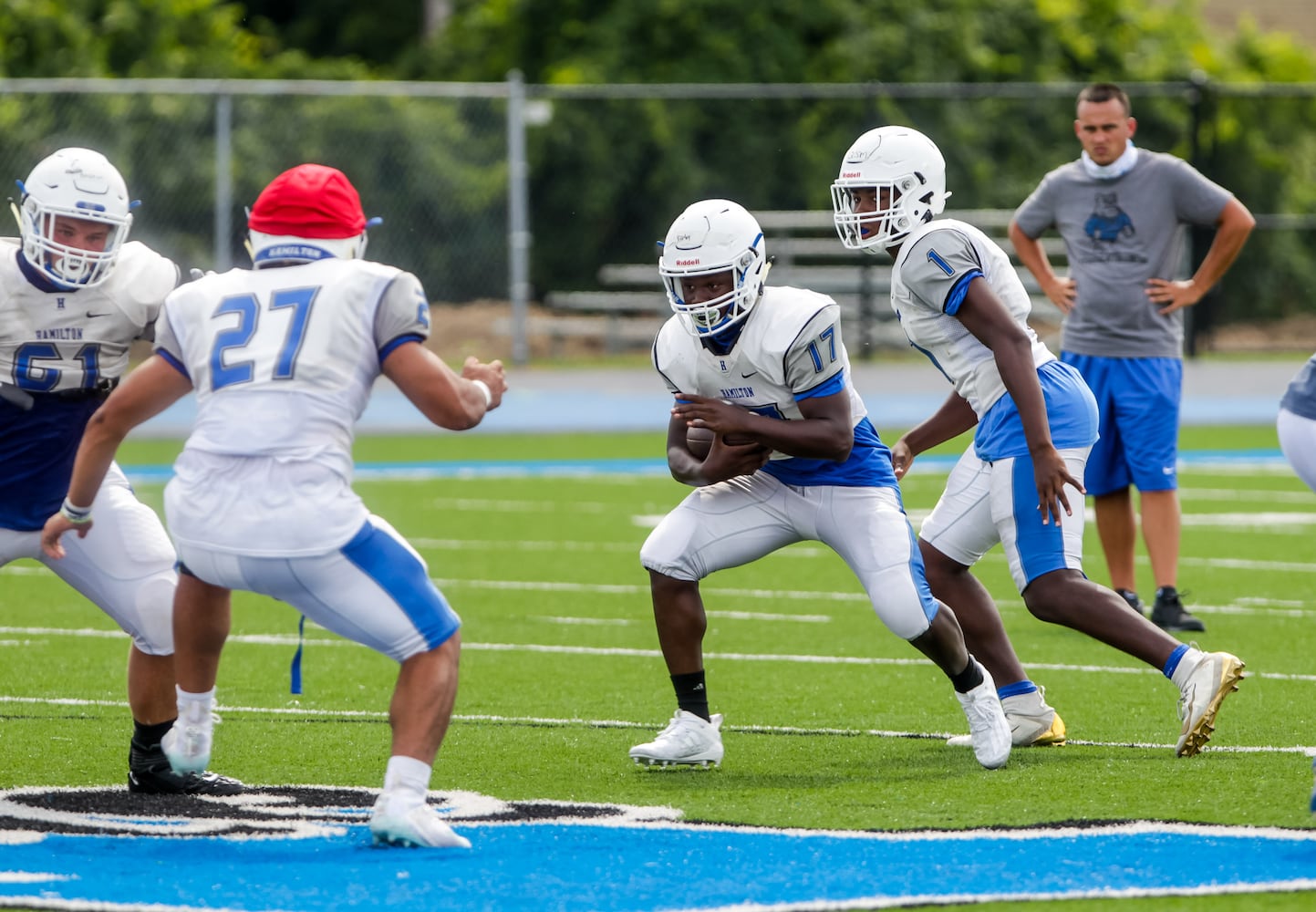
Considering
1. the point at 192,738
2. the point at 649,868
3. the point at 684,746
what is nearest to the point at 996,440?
the point at 684,746

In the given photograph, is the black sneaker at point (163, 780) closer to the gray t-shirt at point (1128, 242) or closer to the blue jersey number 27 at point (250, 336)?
the blue jersey number 27 at point (250, 336)

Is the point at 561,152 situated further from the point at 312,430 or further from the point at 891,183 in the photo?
the point at 312,430

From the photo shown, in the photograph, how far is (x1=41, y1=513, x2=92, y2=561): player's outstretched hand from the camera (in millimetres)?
5145

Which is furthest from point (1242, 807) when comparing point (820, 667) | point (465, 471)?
point (465, 471)

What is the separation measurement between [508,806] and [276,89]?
1476 cm

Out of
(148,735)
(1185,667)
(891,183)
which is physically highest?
(891,183)

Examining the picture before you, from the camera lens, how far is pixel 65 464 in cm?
562

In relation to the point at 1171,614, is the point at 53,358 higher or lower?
higher

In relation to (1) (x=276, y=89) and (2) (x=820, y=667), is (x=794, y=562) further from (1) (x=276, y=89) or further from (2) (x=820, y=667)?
(1) (x=276, y=89)

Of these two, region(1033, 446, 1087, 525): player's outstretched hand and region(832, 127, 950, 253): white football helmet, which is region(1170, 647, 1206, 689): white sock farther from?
region(832, 127, 950, 253): white football helmet

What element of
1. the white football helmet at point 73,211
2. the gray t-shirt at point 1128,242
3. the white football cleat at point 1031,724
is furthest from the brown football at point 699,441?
the gray t-shirt at point 1128,242

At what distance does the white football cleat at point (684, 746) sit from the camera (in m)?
5.70

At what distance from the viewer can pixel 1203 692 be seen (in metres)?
5.58

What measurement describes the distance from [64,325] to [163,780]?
4.09ft
